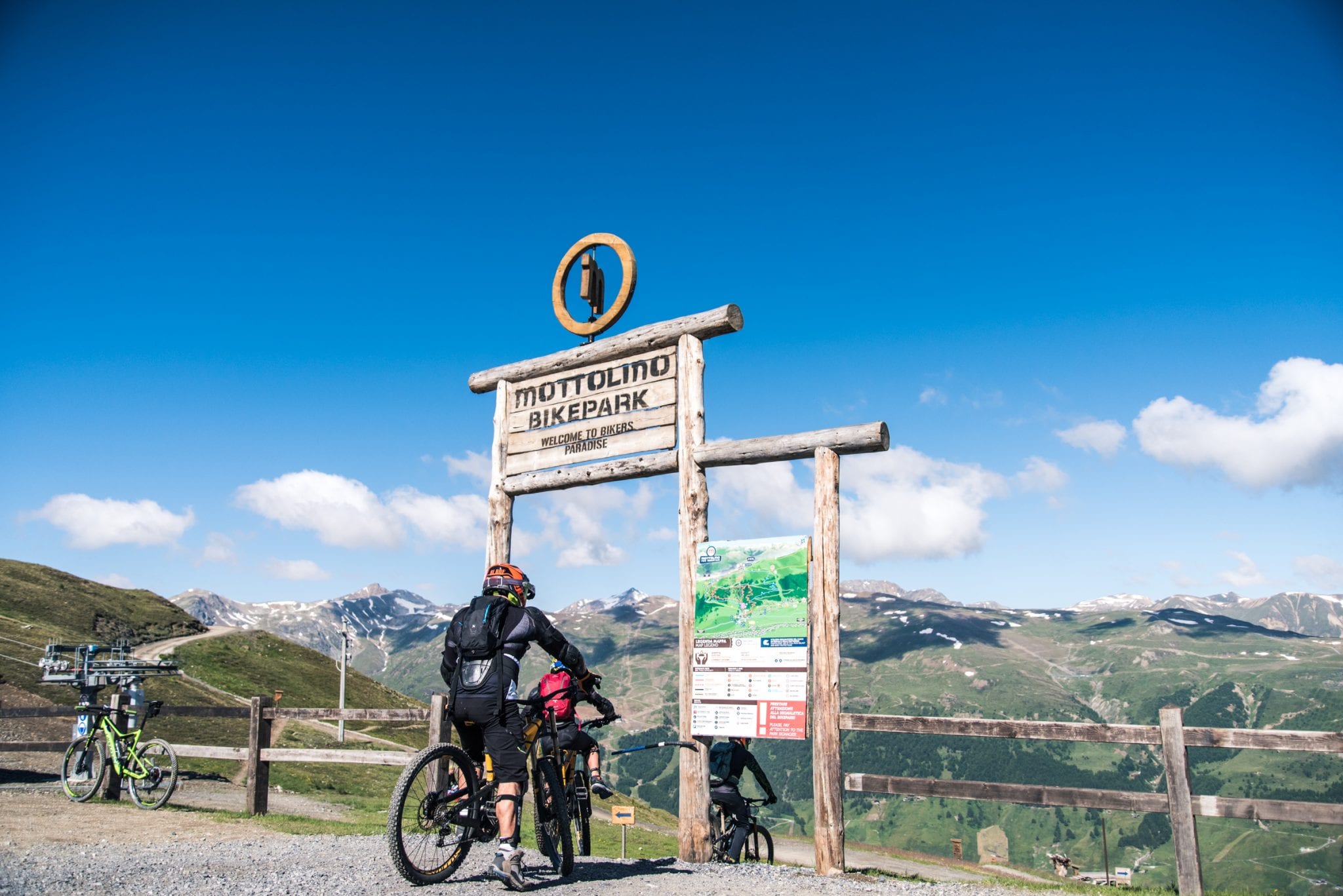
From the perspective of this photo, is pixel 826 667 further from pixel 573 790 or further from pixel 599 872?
pixel 599 872

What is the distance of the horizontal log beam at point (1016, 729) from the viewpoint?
9.23m

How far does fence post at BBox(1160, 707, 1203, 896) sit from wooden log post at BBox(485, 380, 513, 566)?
896 cm

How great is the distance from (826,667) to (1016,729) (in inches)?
83.5

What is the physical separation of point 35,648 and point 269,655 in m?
24.0

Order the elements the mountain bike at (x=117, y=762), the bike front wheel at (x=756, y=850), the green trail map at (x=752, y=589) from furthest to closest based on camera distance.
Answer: the mountain bike at (x=117, y=762)
the bike front wheel at (x=756, y=850)
the green trail map at (x=752, y=589)

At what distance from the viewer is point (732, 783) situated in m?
11.4

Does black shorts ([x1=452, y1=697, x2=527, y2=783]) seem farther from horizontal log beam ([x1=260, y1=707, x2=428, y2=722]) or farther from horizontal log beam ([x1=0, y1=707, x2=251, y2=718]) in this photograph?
horizontal log beam ([x1=0, y1=707, x2=251, y2=718])

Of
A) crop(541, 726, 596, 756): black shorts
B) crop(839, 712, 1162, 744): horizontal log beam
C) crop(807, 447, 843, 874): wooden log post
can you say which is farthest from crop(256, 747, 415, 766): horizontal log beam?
crop(839, 712, 1162, 744): horizontal log beam

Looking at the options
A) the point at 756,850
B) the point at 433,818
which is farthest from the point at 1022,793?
the point at 433,818

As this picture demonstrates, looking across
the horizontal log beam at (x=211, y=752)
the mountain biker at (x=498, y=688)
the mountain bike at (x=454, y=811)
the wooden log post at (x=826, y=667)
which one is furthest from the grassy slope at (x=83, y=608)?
the wooden log post at (x=826, y=667)

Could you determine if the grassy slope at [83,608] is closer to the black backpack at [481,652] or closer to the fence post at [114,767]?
the fence post at [114,767]

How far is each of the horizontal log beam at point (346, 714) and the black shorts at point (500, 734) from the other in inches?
200

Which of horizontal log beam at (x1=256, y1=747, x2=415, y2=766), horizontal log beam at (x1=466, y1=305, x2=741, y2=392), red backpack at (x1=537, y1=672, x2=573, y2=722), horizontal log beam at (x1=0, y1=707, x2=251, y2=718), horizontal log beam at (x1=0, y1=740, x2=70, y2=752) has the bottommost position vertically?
horizontal log beam at (x1=0, y1=740, x2=70, y2=752)

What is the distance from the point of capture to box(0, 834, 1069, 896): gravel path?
740 centimetres
